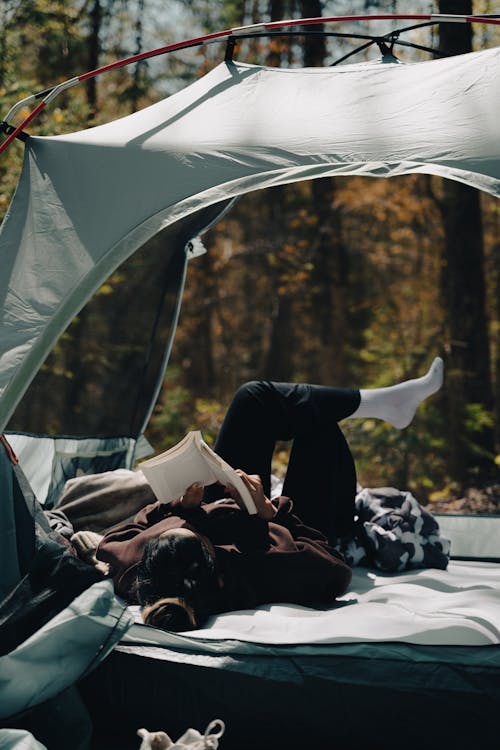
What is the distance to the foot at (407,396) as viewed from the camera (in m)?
2.93

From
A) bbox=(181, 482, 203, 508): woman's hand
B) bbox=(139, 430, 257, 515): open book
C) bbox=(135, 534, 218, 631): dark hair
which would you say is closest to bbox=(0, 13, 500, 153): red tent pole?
bbox=(139, 430, 257, 515): open book

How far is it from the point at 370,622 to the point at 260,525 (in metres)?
0.43

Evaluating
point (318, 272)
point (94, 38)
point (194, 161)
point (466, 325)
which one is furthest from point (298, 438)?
point (94, 38)

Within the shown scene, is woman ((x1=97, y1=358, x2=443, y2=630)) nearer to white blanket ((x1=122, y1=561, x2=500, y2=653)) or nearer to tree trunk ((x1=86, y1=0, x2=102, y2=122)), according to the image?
white blanket ((x1=122, y1=561, x2=500, y2=653))

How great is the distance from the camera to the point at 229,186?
2.54 m

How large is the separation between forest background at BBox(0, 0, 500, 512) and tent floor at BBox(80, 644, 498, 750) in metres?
3.29

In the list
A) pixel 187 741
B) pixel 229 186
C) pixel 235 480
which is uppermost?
pixel 229 186

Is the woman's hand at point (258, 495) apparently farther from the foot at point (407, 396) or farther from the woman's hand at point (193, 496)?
the foot at point (407, 396)

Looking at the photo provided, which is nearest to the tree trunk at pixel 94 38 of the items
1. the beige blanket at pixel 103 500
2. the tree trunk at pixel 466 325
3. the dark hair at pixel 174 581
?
the tree trunk at pixel 466 325

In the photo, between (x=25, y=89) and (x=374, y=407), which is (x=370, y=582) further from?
(x=25, y=89)

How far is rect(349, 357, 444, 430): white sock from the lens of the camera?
2.88 m

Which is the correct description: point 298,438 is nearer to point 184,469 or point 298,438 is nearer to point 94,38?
point 184,469

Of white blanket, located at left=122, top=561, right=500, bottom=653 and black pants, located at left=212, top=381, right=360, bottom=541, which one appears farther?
black pants, located at left=212, top=381, right=360, bottom=541

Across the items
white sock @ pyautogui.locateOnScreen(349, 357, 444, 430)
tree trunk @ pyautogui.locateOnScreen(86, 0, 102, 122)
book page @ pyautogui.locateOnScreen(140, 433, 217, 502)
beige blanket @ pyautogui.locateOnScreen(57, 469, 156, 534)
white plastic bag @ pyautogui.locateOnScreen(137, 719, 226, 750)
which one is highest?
tree trunk @ pyautogui.locateOnScreen(86, 0, 102, 122)
